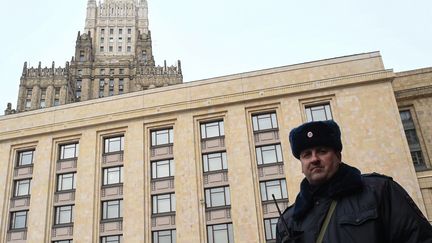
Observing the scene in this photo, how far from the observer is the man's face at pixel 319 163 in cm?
275

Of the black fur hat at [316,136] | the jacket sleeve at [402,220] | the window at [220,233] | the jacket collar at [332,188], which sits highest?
the window at [220,233]

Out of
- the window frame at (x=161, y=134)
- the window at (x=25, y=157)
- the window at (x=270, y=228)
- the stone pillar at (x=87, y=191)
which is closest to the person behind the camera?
the window at (x=270, y=228)

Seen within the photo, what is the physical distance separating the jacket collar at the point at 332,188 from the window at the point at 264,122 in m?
24.5

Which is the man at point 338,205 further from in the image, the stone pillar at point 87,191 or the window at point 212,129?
the stone pillar at point 87,191

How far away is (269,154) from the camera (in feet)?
86.3

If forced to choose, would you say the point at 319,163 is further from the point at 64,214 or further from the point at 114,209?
the point at 64,214

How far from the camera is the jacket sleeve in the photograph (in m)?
2.30

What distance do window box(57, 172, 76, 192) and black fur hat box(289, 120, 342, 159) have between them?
2764 centimetres

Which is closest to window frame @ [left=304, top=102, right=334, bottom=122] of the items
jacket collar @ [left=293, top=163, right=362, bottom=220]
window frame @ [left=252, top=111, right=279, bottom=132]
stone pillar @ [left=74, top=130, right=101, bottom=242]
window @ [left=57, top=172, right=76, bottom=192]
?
window frame @ [left=252, top=111, right=279, bottom=132]

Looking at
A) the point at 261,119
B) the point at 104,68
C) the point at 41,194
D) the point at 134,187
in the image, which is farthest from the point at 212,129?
the point at 104,68

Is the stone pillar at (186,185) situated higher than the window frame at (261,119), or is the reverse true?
the window frame at (261,119)

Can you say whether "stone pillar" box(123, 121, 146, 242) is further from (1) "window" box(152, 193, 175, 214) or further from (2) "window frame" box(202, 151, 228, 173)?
(2) "window frame" box(202, 151, 228, 173)

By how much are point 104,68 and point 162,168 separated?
5848 centimetres

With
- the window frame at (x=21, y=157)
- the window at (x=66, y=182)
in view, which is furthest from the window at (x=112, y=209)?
the window frame at (x=21, y=157)
